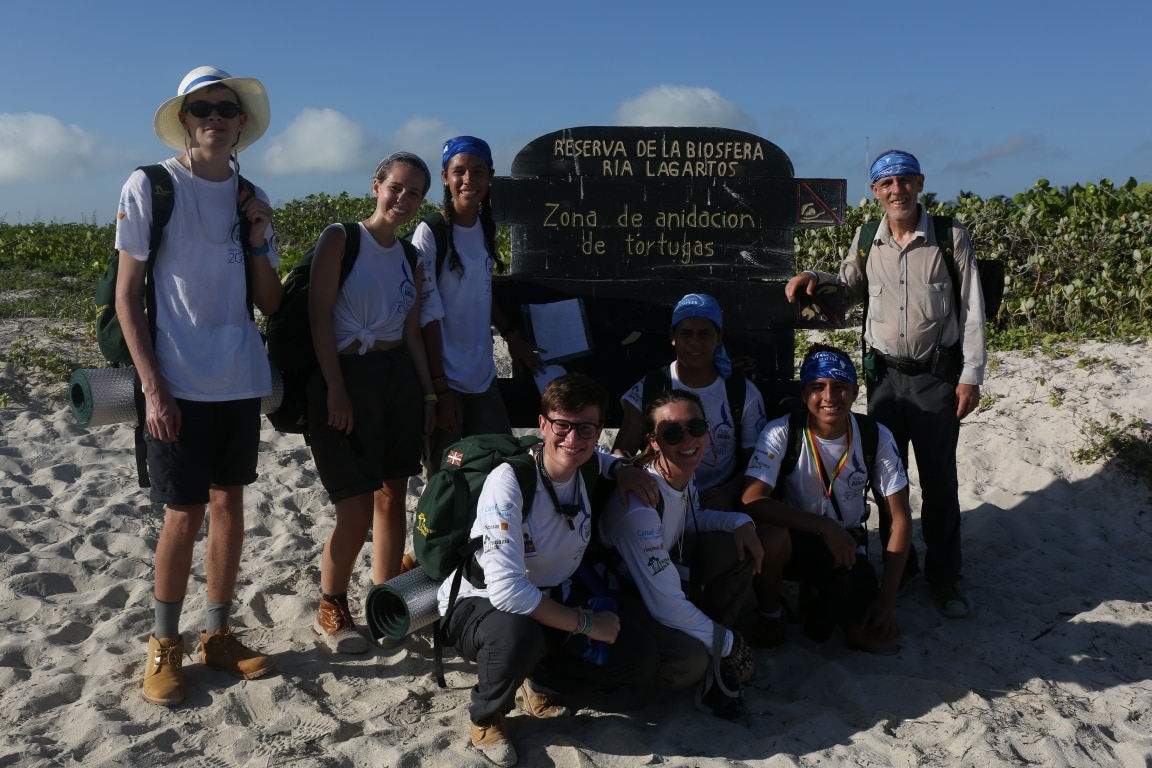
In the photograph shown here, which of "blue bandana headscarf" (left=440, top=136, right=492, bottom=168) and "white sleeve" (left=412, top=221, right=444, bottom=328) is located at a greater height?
"blue bandana headscarf" (left=440, top=136, right=492, bottom=168)

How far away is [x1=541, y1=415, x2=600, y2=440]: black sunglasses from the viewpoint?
3439 mm

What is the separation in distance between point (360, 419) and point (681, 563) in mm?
1431

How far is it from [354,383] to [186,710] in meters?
1.37

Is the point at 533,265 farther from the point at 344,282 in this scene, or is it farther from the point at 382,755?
the point at 382,755

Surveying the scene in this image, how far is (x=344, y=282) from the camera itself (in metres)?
4.03

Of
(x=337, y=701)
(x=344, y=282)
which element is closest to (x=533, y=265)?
(x=344, y=282)

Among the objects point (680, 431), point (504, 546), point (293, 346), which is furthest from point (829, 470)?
point (293, 346)

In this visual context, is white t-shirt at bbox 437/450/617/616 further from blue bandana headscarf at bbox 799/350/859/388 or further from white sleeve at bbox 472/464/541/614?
blue bandana headscarf at bbox 799/350/859/388

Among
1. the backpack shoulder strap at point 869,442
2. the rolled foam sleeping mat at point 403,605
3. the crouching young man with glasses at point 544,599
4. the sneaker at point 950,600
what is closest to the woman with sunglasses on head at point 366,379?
the rolled foam sleeping mat at point 403,605

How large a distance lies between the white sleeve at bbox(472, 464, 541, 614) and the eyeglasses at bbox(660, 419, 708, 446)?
2.13 feet

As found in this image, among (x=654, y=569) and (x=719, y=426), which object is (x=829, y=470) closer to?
(x=719, y=426)

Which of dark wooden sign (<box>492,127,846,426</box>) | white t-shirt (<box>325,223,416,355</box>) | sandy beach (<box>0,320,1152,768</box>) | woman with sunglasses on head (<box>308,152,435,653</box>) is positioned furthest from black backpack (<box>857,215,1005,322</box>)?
white t-shirt (<box>325,223,416,355</box>)

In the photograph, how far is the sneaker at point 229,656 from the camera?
3.89m

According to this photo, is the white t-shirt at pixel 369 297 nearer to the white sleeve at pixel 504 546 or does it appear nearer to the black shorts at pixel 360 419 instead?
the black shorts at pixel 360 419
